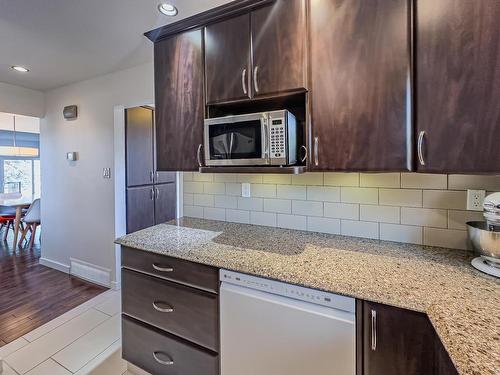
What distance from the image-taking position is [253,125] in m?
1.37

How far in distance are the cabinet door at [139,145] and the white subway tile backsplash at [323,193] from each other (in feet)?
7.45

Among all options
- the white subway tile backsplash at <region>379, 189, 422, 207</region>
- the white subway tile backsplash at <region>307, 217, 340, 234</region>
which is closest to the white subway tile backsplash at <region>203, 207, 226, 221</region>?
the white subway tile backsplash at <region>307, 217, 340, 234</region>

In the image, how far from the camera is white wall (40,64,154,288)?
281 centimetres

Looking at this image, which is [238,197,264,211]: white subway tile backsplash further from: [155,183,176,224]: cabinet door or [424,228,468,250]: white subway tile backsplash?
[155,183,176,224]: cabinet door

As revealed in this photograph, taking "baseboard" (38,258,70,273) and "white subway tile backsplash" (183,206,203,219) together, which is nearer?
"white subway tile backsplash" (183,206,203,219)

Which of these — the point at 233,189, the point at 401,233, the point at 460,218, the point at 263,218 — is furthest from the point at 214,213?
the point at 460,218

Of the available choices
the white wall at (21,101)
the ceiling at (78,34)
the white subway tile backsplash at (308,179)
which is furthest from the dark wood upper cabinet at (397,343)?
the white wall at (21,101)

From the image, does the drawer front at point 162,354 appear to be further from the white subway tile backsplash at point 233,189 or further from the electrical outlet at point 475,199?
the electrical outlet at point 475,199

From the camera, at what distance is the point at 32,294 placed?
2764 millimetres

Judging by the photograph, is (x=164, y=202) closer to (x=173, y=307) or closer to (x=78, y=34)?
(x=78, y=34)

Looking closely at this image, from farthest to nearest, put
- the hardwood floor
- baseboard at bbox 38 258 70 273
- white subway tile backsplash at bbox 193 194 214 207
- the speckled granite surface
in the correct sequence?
baseboard at bbox 38 258 70 273, the hardwood floor, white subway tile backsplash at bbox 193 194 214 207, the speckled granite surface

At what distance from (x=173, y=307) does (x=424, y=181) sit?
1.55m

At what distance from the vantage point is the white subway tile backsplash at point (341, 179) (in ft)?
5.19

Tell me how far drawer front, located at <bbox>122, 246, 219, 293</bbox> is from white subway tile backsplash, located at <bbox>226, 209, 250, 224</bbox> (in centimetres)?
69
